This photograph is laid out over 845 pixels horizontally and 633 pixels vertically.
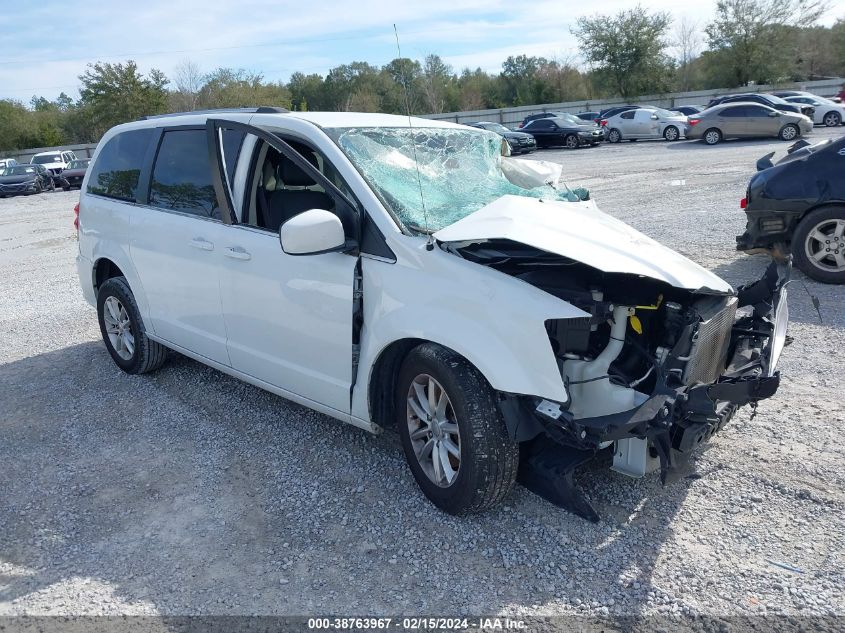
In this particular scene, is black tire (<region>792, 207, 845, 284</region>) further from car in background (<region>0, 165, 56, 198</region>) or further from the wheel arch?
car in background (<region>0, 165, 56, 198</region>)

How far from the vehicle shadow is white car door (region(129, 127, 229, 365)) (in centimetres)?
69

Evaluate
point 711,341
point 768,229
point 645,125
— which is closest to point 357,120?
point 711,341

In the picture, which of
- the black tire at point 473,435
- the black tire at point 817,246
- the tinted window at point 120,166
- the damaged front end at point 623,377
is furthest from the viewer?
the black tire at point 817,246

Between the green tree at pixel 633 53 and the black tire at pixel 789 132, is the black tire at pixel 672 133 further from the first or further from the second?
the green tree at pixel 633 53

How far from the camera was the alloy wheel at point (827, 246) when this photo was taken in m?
6.76

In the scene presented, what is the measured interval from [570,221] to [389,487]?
171 cm

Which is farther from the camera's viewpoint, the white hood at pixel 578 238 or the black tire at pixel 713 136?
the black tire at pixel 713 136

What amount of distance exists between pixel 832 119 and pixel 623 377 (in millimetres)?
31922

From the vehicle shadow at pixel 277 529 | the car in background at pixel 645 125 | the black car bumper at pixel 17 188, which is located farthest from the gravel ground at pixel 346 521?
the black car bumper at pixel 17 188

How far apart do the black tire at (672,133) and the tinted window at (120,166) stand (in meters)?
27.5

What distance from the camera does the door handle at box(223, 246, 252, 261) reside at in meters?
4.22

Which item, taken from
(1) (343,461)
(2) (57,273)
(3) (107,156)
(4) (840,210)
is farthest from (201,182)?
(2) (57,273)

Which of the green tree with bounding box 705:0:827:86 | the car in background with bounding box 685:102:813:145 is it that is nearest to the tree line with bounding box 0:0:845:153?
the green tree with bounding box 705:0:827:86

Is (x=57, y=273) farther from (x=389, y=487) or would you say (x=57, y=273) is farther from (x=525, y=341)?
(x=525, y=341)
